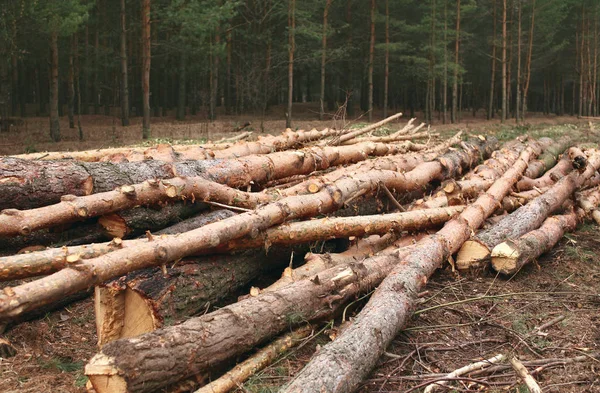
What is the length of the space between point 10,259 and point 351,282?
2.83 metres

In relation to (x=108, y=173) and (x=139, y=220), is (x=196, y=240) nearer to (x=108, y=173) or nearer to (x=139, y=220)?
(x=139, y=220)

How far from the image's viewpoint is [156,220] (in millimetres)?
5570

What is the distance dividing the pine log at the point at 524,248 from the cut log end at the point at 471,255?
126 mm

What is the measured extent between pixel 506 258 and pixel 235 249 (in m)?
3.12

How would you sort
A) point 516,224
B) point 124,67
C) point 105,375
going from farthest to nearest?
point 124,67, point 516,224, point 105,375

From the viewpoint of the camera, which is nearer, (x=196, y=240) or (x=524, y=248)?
(x=196, y=240)

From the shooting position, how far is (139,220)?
5469mm

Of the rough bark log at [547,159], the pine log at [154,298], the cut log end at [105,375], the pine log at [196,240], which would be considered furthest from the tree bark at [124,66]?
the cut log end at [105,375]

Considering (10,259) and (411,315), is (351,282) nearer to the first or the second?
(411,315)

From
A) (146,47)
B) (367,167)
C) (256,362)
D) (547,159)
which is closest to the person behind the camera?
(256,362)

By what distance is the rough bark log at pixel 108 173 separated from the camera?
5.27m

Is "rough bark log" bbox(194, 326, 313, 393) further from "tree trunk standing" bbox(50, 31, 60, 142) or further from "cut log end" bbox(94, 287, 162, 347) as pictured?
"tree trunk standing" bbox(50, 31, 60, 142)

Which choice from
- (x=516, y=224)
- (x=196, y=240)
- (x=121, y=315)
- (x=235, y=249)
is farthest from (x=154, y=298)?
(x=516, y=224)

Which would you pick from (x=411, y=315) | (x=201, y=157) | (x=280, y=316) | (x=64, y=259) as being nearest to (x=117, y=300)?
(x=64, y=259)
